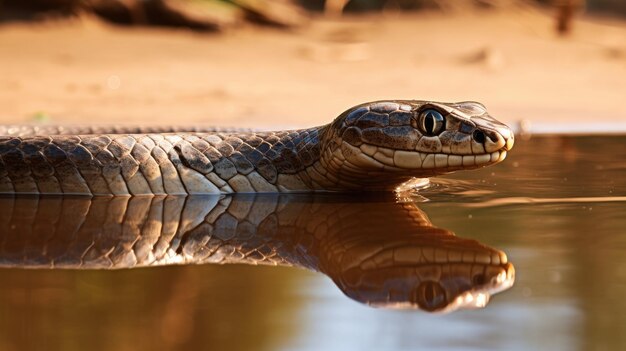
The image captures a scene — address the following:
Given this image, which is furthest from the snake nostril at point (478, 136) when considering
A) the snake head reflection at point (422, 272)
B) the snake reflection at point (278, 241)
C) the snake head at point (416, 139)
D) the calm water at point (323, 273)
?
the snake head reflection at point (422, 272)

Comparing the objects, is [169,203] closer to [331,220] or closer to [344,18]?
[331,220]

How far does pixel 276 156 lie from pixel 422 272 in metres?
2.27

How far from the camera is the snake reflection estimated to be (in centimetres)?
371

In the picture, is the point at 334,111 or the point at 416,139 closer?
the point at 416,139

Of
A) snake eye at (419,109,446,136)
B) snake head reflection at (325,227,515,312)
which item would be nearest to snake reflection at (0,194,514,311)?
snake head reflection at (325,227,515,312)

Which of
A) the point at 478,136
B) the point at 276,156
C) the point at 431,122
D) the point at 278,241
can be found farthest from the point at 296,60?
the point at 278,241

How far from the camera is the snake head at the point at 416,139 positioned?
5.45m

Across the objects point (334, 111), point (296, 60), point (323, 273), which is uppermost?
point (323, 273)

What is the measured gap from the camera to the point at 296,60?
12.9 meters

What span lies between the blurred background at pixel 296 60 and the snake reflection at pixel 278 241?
3738 mm

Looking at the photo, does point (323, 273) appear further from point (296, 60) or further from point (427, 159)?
point (296, 60)

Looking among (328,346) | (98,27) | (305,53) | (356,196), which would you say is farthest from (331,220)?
(98,27)

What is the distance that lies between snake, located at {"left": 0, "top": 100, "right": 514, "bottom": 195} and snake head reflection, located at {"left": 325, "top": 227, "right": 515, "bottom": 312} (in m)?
0.95

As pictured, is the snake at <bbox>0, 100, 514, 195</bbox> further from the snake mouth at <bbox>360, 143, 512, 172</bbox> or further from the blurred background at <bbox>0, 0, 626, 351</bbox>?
the blurred background at <bbox>0, 0, 626, 351</bbox>
